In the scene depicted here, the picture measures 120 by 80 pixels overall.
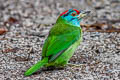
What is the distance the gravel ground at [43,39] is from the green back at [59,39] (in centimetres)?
32

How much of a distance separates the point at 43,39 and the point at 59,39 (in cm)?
187

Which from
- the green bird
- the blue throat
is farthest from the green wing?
the blue throat

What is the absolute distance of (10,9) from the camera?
366 inches

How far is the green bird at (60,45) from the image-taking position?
4.91m

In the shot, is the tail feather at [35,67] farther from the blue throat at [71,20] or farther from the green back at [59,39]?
the blue throat at [71,20]

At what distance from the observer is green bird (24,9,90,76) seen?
4910 millimetres

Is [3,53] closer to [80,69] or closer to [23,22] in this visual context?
[80,69]

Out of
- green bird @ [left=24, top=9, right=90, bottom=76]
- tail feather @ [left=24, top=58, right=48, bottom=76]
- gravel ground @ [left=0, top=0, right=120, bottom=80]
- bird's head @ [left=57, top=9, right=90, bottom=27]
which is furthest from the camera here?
bird's head @ [left=57, top=9, right=90, bottom=27]

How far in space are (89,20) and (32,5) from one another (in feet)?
6.77

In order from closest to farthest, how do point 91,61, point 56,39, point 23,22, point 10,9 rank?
point 56,39 < point 91,61 < point 23,22 < point 10,9

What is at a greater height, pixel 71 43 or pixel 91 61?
pixel 71 43

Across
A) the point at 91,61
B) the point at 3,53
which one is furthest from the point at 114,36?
the point at 3,53

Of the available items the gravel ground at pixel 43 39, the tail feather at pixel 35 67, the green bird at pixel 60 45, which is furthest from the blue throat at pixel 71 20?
the tail feather at pixel 35 67

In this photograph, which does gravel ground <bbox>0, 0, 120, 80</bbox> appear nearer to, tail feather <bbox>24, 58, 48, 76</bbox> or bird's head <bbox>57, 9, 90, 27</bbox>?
tail feather <bbox>24, 58, 48, 76</bbox>
